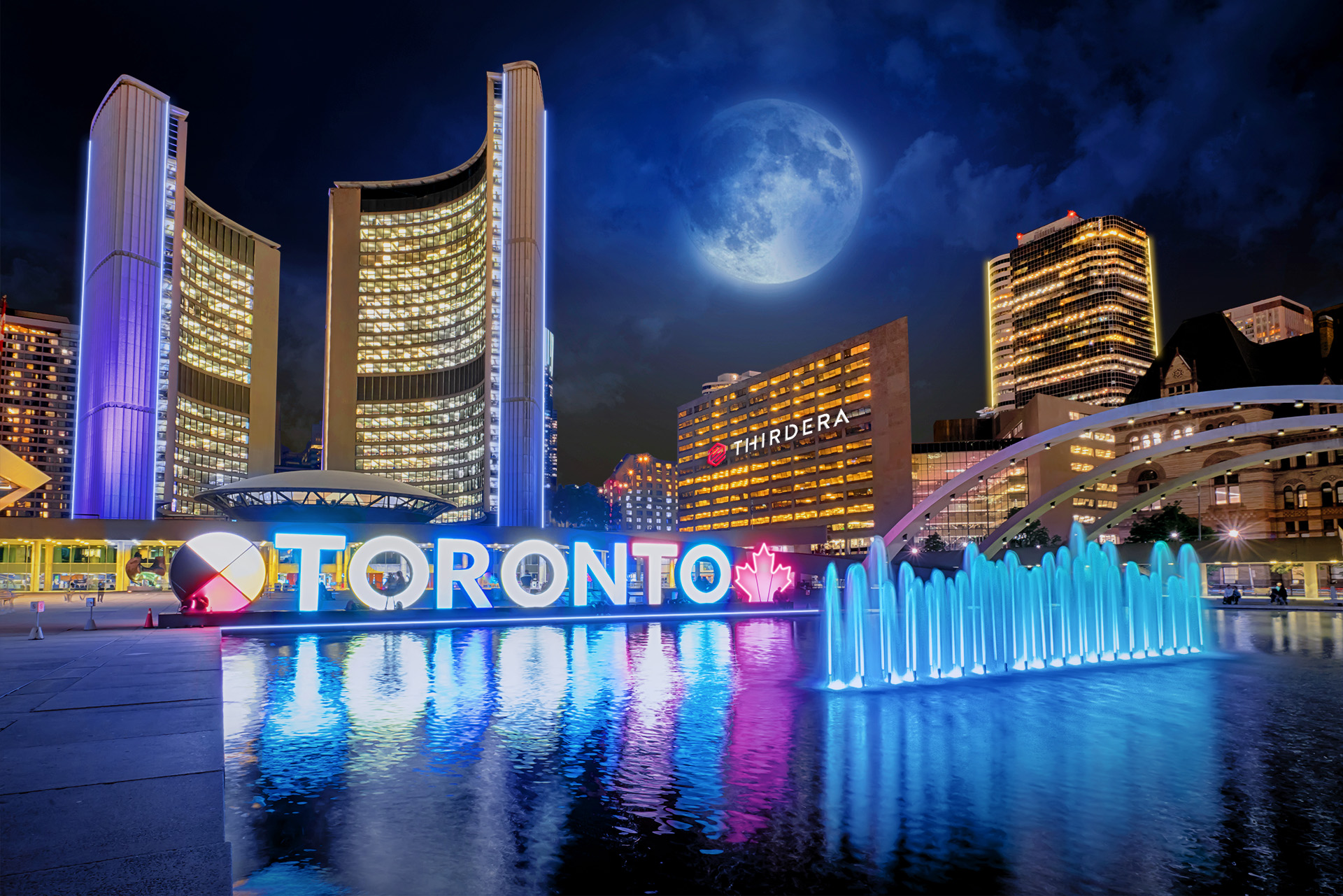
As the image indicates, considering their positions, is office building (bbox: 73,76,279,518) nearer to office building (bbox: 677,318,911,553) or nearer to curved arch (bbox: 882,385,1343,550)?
curved arch (bbox: 882,385,1343,550)

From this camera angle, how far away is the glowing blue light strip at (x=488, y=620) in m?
33.4

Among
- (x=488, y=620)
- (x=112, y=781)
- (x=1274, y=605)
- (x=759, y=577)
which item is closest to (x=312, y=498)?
(x=488, y=620)

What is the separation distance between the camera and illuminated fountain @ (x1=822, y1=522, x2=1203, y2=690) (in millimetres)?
20484

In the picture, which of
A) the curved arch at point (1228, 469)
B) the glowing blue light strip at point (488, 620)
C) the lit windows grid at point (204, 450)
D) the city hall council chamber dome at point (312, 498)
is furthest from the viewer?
the lit windows grid at point (204, 450)

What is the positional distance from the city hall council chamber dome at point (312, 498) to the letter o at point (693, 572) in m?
41.2

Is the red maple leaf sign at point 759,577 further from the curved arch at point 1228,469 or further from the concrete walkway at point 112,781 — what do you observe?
the concrete walkway at point 112,781

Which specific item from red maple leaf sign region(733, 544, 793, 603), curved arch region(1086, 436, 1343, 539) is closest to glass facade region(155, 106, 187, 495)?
red maple leaf sign region(733, 544, 793, 603)

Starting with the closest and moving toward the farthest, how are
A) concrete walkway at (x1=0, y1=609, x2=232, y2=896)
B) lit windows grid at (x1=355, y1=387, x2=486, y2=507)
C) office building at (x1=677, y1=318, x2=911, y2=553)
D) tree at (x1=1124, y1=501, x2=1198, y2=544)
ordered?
concrete walkway at (x1=0, y1=609, x2=232, y2=896) → tree at (x1=1124, y1=501, x2=1198, y2=544) → lit windows grid at (x1=355, y1=387, x2=486, y2=507) → office building at (x1=677, y1=318, x2=911, y2=553)

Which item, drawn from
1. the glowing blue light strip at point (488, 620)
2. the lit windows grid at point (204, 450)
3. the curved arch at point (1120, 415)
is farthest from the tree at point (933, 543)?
the lit windows grid at point (204, 450)

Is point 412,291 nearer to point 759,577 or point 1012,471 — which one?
point 1012,471

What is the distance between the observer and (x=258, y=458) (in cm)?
15450

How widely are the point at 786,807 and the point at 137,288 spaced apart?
109 m

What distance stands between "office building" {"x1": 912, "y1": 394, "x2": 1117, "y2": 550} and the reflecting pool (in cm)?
14025

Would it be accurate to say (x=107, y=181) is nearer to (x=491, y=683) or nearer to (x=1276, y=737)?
(x=491, y=683)
